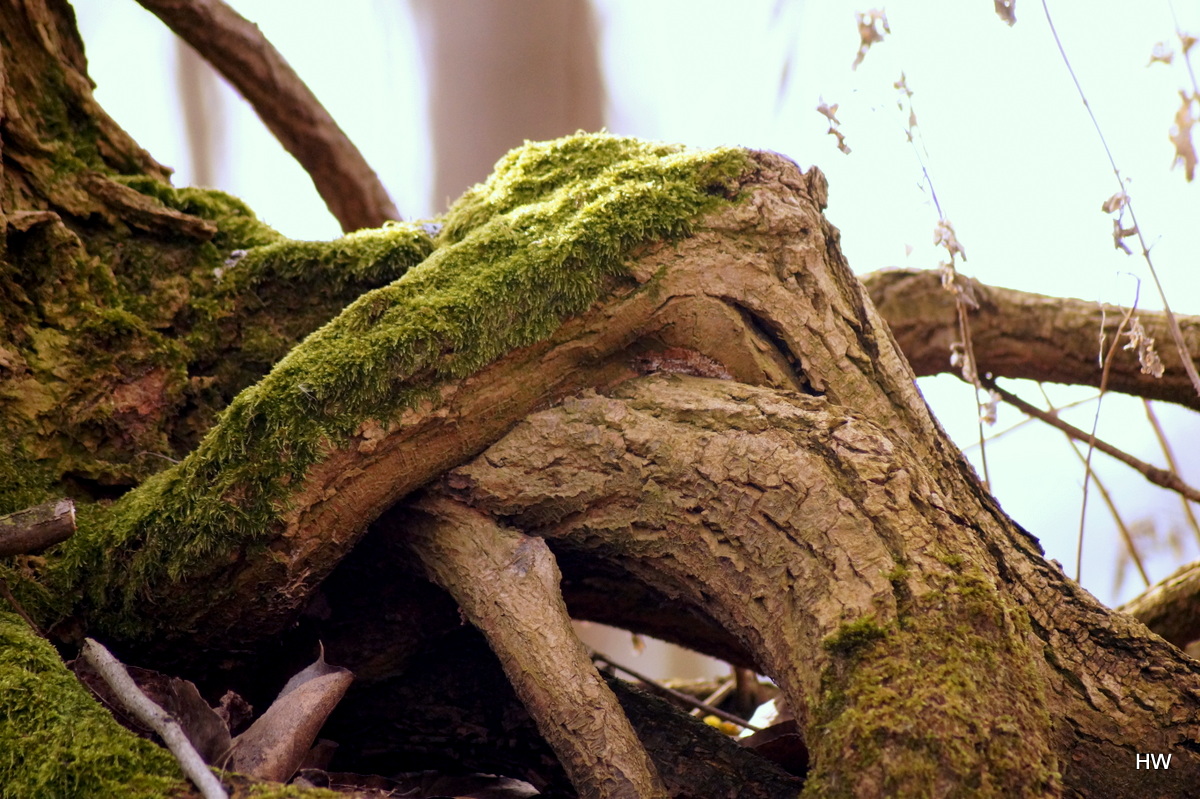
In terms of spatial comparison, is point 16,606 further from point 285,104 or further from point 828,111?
point 285,104

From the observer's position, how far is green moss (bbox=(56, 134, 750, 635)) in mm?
1766

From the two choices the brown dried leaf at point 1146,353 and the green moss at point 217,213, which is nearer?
the brown dried leaf at point 1146,353

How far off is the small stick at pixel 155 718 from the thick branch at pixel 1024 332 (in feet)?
10.5

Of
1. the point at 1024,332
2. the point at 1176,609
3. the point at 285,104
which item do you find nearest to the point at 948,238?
the point at 1024,332

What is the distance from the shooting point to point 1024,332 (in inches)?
143

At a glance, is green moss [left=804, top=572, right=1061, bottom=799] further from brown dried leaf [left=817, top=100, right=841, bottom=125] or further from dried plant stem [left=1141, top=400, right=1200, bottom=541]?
dried plant stem [left=1141, top=400, right=1200, bottom=541]

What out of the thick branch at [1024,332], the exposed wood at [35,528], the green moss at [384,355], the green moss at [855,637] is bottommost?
the exposed wood at [35,528]

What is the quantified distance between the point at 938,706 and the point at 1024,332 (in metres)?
2.80

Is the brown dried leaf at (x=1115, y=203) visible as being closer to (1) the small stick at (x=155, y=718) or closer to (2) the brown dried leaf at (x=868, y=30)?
(2) the brown dried leaf at (x=868, y=30)

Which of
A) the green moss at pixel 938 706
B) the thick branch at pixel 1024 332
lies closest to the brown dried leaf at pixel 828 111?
the green moss at pixel 938 706

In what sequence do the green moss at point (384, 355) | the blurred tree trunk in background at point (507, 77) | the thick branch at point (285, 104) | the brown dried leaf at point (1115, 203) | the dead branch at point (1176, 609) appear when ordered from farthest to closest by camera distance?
the blurred tree trunk in background at point (507, 77) → the thick branch at point (285, 104) → the dead branch at point (1176, 609) → the brown dried leaf at point (1115, 203) → the green moss at point (384, 355)

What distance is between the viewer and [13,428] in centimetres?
194

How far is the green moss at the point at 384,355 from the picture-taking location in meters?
1.77

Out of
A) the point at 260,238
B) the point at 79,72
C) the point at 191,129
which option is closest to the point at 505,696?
the point at 260,238
